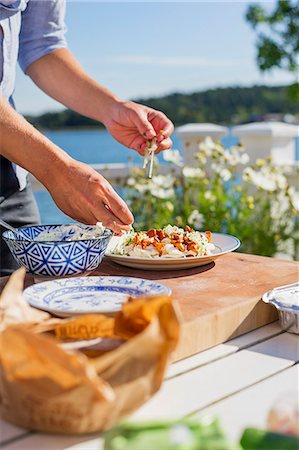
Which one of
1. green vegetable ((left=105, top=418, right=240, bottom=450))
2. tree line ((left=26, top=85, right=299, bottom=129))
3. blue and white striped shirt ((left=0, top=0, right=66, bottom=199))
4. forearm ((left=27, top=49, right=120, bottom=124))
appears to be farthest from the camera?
tree line ((left=26, top=85, right=299, bottom=129))

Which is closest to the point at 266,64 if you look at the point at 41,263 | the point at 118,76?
the point at 41,263

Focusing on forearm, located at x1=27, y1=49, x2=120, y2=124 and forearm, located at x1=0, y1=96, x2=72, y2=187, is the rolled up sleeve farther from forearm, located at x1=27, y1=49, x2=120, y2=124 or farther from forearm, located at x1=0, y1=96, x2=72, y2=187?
forearm, located at x1=0, y1=96, x2=72, y2=187

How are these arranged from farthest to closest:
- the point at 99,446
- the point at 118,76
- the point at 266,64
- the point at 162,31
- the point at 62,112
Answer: the point at 118,76 → the point at 162,31 → the point at 266,64 → the point at 62,112 → the point at 99,446

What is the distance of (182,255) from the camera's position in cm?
146

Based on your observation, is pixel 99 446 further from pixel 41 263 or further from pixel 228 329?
pixel 41 263

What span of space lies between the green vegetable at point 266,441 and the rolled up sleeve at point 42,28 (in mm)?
1683

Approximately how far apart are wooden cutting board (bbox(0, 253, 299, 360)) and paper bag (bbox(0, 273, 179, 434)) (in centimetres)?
23

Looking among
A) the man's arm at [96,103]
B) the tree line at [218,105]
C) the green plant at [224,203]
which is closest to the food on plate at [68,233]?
the man's arm at [96,103]

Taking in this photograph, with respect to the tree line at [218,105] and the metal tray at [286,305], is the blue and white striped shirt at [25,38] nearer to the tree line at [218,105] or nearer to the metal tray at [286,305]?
the metal tray at [286,305]

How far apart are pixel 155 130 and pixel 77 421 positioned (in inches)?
45.1

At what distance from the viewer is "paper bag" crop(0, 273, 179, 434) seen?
73 centimetres

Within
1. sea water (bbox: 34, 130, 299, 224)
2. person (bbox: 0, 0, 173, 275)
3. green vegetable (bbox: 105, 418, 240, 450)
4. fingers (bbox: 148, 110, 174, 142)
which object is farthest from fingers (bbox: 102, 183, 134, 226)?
sea water (bbox: 34, 130, 299, 224)

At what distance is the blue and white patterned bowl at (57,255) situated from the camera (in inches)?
50.6

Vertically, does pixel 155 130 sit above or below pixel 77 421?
above
